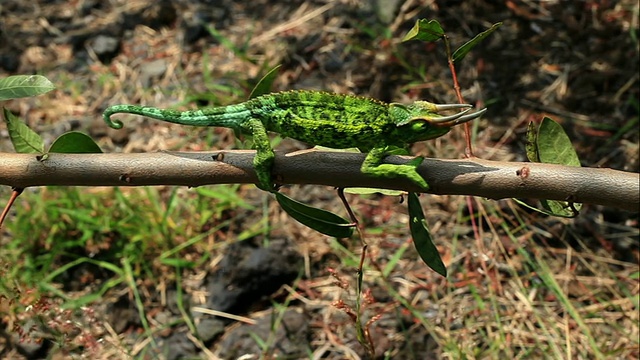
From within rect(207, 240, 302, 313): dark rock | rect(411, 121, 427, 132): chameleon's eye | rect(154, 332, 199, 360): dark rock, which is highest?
→ rect(411, 121, 427, 132): chameleon's eye

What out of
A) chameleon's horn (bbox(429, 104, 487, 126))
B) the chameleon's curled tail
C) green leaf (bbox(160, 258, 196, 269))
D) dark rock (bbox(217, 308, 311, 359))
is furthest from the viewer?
green leaf (bbox(160, 258, 196, 269))

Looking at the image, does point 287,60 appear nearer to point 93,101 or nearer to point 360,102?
point 93,101

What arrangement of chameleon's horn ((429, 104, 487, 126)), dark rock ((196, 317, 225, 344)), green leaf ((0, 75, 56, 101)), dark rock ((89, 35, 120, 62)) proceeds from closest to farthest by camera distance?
chameleon's horn ((429, 104, 487, 126)), green leaf ((0, 75, 56, 101)), dark rock ((196, 317, 225, 344)), dark rock ((89, 35, 120, 62))

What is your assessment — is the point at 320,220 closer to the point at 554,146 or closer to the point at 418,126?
the point at 418,126

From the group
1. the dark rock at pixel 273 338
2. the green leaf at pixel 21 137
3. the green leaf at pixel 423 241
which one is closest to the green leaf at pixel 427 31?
the green leaf at pixel 423 241

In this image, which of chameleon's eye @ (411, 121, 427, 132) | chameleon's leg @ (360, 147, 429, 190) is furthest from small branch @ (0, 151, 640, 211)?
chameleon's eye @ (411, 121, 427, 132)

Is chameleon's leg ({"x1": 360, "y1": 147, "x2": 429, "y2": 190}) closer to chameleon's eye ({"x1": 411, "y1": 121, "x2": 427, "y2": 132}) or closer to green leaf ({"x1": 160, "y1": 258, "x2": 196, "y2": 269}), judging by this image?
chameleon's eye ({"x1": 411, "y1": 121, "x2": 427, "y2": 132})
